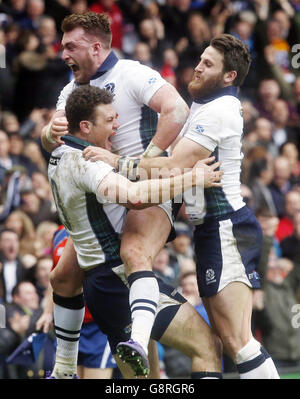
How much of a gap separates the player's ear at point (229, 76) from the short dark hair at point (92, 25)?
98cm

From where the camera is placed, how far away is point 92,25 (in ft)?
22.9

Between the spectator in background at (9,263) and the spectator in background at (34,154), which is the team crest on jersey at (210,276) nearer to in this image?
the spectator in background at (9,263)

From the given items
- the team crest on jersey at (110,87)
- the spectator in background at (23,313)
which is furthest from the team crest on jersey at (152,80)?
the spectator in background at (23,313)

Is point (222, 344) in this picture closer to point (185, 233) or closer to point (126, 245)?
point (126, 245)

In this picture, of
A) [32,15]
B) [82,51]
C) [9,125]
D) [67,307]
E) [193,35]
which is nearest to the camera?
[82,51]

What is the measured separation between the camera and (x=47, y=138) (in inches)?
272

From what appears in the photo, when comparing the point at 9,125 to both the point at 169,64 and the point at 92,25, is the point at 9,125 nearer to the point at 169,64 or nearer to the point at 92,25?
the point at 169,64

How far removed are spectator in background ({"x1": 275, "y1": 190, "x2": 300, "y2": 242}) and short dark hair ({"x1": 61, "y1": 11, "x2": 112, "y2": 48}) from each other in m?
6.50

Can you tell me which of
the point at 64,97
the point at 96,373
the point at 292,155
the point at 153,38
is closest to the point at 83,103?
the point at 64,97

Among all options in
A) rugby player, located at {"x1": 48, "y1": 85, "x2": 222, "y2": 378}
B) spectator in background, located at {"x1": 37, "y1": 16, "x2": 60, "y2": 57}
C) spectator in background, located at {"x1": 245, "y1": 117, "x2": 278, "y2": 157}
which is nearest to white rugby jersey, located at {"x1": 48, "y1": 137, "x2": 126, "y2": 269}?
rugby player, located at {"x1": 48, "y1": 85, "x2": 222, "y2": 378}

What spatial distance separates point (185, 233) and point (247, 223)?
5.00 meters

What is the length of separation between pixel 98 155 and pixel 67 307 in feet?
4.78

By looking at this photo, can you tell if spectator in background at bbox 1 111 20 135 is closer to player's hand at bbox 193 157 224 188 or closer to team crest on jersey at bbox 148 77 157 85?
team crest on jersey at bbox 148 77 157 85

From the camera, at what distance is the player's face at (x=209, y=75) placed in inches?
265
